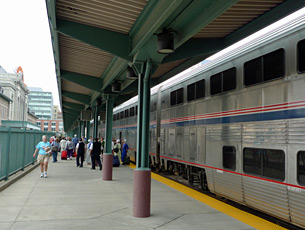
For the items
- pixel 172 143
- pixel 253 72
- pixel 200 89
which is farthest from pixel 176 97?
pixel 253 72

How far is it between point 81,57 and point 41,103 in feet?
620

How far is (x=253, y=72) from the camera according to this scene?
25.1ft

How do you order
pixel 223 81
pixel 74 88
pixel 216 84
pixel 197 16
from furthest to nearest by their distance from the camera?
pixel 74 88, pixel 216 84, pixel 223 81, pixel 197 16

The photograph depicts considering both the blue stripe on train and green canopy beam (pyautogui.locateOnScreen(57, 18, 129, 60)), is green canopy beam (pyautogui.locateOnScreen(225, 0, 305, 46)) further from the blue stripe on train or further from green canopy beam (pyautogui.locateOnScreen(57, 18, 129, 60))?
green canopy beam (pyautogui.locateOnScreen(57, 18, 129, 60))

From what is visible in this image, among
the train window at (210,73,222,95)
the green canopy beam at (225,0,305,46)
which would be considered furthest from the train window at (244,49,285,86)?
the train window at (210,73,222,95)

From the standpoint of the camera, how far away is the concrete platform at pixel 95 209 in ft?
21.8

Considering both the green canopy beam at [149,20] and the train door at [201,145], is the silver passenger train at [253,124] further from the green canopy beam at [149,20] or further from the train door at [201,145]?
the green canopy beam at [149,20]

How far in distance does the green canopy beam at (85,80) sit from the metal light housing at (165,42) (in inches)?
286

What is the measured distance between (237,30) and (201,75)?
7.68 feet

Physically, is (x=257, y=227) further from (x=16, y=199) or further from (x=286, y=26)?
(x=16, y=199)

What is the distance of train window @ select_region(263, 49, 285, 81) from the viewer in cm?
671

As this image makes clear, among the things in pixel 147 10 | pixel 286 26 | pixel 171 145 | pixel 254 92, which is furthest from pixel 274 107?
pixel 171 145

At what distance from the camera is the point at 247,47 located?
8008 millimetres

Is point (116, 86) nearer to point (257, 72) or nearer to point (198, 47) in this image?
point (198, 47)
